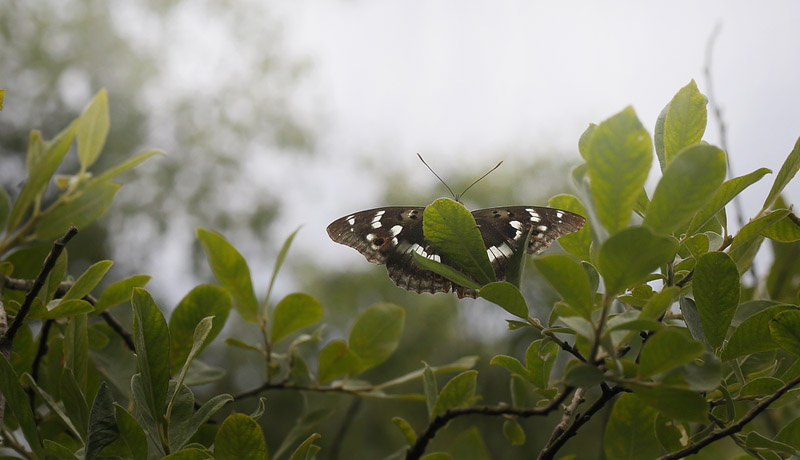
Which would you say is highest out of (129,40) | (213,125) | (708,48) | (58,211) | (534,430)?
(129,40)

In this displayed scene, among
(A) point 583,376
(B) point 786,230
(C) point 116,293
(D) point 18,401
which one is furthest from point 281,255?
(B) point 786,230

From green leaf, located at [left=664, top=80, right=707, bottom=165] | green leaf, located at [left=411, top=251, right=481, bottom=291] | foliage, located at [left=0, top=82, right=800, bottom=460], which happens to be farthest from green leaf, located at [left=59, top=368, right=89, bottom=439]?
green leaf, located at [left=664, top=80, right=707, bottom=165]

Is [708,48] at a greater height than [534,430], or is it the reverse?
[708,48]

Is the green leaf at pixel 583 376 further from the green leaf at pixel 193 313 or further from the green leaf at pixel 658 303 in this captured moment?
the green leaf at pixel 193 313

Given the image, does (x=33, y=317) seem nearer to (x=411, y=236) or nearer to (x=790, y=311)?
(x=411, y=236)

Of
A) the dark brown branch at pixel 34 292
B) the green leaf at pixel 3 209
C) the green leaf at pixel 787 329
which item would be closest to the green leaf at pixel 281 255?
the dark brown branch at pixel 34 292

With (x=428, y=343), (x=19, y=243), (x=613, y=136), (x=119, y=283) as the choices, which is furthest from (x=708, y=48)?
(x=428, y=343)

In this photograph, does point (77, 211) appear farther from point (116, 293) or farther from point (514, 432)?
point (514, 432)
